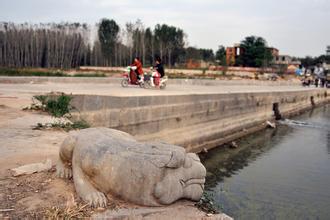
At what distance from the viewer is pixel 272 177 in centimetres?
1138

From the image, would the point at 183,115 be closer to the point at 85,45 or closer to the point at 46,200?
the point at 46,200

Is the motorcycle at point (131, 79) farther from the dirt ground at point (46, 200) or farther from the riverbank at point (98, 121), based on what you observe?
the dirt ground at point (46, 200)

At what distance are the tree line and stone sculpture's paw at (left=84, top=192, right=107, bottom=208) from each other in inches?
1479

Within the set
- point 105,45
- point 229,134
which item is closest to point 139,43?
point 105,45

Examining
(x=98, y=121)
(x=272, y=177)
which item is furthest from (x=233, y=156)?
(x=98, y=121)

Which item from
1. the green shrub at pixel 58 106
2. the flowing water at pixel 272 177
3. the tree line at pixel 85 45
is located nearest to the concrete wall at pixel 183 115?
the green shrub at pixel 58 106

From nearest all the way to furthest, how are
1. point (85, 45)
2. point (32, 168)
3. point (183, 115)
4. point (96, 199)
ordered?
point (96, 199) < point (32, 168) < point (183, 115) < point (85, 45)

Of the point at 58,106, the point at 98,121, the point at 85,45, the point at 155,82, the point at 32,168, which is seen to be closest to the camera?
the point at 32,168

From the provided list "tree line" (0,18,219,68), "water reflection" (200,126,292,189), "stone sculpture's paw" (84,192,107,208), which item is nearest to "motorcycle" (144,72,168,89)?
"water reflection" (200,126,292,189)

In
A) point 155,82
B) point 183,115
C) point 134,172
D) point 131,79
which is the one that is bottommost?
point 183,115

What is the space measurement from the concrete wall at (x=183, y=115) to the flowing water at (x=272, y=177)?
0.85 m

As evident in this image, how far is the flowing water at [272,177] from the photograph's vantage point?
28.3ft

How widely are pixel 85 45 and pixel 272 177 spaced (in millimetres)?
40002

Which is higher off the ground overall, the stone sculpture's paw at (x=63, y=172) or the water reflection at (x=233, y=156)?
the stone sculpture's paw at (x=63, y=172)
